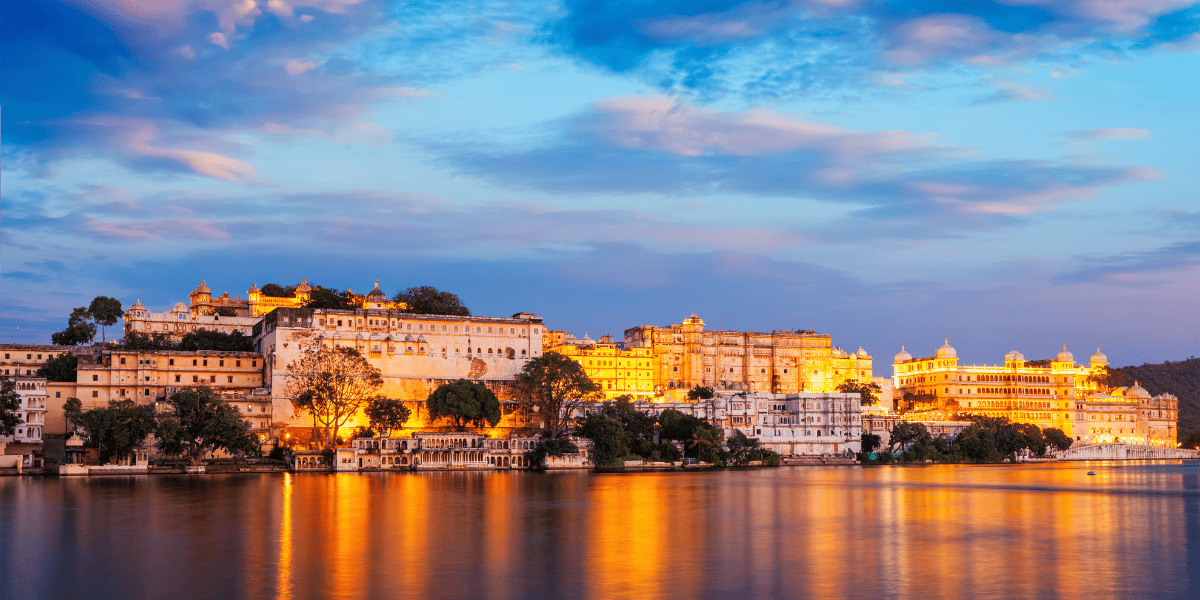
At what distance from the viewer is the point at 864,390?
358 feet

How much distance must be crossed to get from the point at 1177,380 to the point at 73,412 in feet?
512

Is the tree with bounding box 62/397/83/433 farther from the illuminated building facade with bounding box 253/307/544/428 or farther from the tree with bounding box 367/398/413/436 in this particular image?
the tree with bounding box 367/398/413/436

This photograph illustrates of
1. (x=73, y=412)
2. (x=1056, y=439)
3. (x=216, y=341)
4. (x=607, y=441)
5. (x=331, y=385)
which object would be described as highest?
(x=216, y=341)

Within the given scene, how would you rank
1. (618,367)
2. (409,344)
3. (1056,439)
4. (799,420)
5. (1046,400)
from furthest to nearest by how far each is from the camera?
(1046,400) < (618,367) < (1056,439) < (799,420) < (409,344)

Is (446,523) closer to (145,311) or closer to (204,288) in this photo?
(145,311)

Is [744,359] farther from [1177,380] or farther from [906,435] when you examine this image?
[1177,380]

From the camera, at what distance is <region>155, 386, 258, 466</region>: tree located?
2480 inches

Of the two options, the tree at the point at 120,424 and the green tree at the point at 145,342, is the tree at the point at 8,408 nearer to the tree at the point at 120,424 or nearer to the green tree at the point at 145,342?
the tree at the point at 120,424

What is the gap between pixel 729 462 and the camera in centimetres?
8119

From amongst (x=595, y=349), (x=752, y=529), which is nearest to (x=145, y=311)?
(x=595, y=349)

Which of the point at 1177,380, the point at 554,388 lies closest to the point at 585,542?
the point at 554,388

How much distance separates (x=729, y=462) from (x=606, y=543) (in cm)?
4994

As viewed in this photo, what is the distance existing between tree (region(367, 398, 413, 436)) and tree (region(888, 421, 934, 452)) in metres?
42.0

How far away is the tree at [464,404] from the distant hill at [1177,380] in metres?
112
